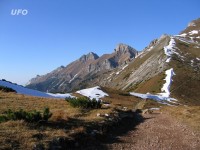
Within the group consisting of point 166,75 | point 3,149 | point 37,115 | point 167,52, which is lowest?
point 3,149

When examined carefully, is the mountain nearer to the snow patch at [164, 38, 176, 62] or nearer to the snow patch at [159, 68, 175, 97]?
the snow patch at [164, 38, 176, 62]

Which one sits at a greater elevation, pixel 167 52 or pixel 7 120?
pixel 167 52

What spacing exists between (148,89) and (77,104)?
89169 mm

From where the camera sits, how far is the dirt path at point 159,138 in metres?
16.1

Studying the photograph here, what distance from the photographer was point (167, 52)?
16150 cm

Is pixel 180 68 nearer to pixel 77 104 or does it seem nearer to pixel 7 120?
pixel 77 104

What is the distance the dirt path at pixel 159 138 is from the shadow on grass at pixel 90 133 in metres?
0.60

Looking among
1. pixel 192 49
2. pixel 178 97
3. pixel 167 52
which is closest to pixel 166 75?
pixel 178 97

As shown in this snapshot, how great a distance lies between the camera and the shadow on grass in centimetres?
1469

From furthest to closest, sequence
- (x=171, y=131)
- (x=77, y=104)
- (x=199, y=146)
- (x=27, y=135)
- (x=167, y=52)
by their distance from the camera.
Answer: (x=167, y=52) → (x=77, y=104) → (x=171, y=131) → (x=199, y=146) → (x=27, y=135)

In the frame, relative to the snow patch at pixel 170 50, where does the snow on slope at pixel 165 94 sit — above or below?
below

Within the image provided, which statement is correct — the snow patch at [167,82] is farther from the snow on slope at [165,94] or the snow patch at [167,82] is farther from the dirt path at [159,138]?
the dirt path at [159,138]

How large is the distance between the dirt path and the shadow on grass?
1.96 ft

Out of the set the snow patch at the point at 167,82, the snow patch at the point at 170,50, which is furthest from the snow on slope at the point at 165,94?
the snow patch at the point at 170,50
